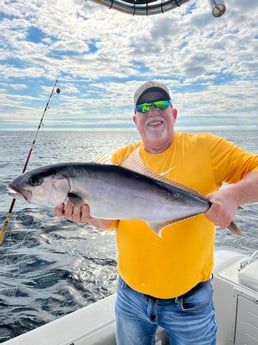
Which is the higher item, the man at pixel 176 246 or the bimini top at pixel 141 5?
the bimini top at pixel 141 5

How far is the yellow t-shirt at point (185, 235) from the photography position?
7.08ft

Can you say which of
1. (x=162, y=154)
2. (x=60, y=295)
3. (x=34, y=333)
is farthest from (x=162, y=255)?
(x=60, y=295)

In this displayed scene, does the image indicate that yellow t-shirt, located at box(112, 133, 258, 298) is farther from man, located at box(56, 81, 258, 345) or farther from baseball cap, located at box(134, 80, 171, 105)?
baseball cap, located at box(134, 80, 171, 105)

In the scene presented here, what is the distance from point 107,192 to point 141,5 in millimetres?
2717

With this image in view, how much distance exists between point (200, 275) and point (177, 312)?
300mm

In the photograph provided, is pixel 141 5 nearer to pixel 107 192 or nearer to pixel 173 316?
pixel 107 192

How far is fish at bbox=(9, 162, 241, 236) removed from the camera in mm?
1861

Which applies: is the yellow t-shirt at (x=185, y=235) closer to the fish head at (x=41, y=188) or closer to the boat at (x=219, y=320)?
the fish head at (x=41, y=188)

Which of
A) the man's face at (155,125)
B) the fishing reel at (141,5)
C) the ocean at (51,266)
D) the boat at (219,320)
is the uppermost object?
the fishing reel at (141,5)

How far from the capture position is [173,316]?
2178 millimetres

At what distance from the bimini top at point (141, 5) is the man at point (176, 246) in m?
Answer: 1.78

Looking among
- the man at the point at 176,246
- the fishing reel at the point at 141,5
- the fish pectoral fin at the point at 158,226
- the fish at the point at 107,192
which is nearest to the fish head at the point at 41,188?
the fish at the point at 107,192

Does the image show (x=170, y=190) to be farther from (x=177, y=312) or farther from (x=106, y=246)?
(x=106, y=246)

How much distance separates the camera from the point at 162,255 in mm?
2176
